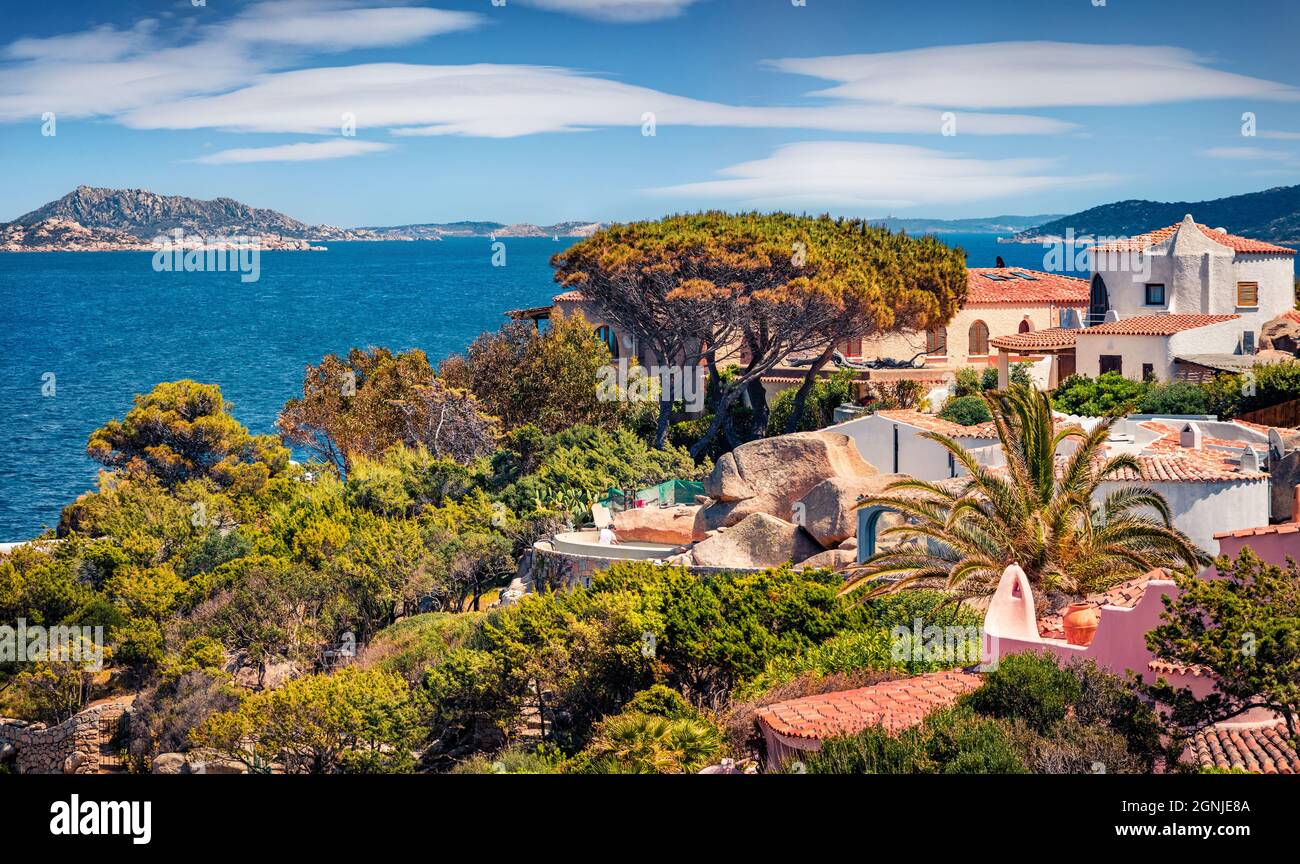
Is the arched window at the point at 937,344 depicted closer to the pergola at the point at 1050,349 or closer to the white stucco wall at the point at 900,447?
the pergola at the point at 1050,349

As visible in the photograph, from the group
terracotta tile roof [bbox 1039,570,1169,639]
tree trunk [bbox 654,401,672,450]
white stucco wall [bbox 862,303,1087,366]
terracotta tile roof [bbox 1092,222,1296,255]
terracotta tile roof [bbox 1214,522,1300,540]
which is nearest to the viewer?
terracotta tile roof [bbox 1214,522,1300,540]

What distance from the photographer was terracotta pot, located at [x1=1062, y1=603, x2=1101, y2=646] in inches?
666

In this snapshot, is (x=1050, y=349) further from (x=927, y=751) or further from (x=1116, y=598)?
(x=927, y=751)

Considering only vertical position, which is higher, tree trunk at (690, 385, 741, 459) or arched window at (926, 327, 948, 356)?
arched window at (926, 327, 948, 356)

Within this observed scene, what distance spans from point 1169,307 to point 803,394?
12.7 m

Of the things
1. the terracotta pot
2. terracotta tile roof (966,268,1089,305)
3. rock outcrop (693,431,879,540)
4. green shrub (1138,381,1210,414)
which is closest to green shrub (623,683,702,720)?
the terracotta pot

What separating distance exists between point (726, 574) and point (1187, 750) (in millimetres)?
9889

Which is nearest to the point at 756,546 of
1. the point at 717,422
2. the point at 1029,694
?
the point at 1029,694

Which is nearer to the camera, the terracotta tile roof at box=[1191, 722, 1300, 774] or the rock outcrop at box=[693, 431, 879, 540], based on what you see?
the terracotta tile roof at box=[1191, 722, 1300, 774]

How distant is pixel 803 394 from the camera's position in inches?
1576

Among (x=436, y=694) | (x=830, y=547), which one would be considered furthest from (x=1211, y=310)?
(x=436, y=694)

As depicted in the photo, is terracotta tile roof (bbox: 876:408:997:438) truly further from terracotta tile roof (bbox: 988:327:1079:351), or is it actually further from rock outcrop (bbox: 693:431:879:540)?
terracotta tile roof (bbox: 988:327:1079:351)

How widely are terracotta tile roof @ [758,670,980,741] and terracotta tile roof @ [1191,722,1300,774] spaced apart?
2.50 metres
